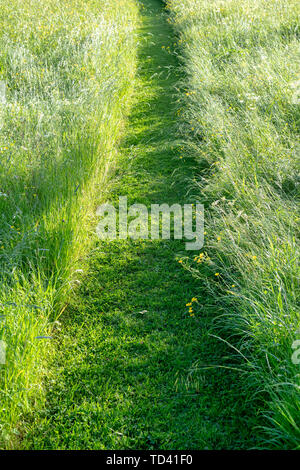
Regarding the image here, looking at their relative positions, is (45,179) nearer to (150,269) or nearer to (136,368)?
(150,269)

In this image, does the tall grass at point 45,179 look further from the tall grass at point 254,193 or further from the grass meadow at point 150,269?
the tall grass at point 254,193

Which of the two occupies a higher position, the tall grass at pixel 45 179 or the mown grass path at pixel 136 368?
the tall grass at pixel 45 179

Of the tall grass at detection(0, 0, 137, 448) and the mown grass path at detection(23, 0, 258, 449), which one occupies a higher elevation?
the tall grass at detection(0, 0, 137, 448)

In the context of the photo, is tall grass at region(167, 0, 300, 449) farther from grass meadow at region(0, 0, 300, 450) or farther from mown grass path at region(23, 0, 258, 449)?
mown grass path at region(23, 0, 258, 449)

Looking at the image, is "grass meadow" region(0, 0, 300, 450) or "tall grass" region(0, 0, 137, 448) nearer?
"grass meadow" region(0, 0, 300, 450)

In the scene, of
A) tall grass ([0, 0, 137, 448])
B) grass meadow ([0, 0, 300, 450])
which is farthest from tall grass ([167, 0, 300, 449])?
tall grass ([0, 0, 137, 448])

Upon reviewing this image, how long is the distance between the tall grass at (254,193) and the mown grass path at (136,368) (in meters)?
0.24

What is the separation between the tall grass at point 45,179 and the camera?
2.38m

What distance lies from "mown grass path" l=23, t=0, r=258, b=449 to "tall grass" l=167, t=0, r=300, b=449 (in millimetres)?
244

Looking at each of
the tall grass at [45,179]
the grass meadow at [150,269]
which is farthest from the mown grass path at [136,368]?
the tall grass at [45,179]

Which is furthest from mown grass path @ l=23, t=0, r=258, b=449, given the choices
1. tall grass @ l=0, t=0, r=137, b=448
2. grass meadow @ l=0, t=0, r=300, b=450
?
tall grass @ l=0, t=0, r=137, b=448

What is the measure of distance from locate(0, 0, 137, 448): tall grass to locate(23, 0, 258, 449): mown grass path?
178 mm

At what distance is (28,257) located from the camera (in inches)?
121

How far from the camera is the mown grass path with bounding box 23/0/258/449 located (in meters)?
2.18
